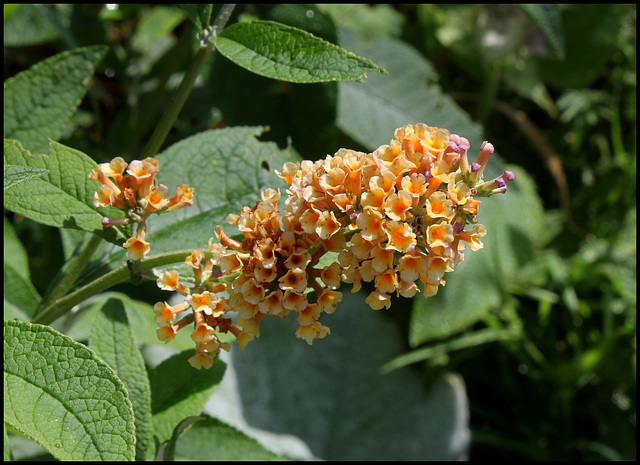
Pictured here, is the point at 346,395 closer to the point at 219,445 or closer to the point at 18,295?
the point at 219,445

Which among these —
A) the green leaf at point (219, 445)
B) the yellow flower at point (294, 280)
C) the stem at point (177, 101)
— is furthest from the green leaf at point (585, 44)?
the yellow flower at point (294, 280)

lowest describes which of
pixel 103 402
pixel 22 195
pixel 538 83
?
pixel 538 83

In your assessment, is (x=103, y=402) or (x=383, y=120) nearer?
(x=103, y=402)

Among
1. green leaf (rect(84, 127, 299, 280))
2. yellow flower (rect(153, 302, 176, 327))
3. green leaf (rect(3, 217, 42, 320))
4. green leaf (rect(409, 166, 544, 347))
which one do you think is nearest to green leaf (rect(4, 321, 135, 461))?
yellow flower (rect(153, 302, 176, 327))

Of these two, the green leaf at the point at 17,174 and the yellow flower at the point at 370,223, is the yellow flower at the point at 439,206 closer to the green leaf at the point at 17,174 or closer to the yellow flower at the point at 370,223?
the yellow flower at the point at 370,223

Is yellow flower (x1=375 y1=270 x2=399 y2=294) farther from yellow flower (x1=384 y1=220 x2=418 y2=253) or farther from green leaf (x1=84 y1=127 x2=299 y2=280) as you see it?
green leaf (x1=84 y1=127 x2=299 y2=280)

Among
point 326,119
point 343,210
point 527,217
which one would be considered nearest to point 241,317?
point 343,210

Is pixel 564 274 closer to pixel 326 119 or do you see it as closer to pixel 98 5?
pixel 326 119
